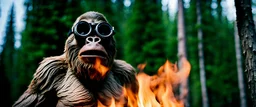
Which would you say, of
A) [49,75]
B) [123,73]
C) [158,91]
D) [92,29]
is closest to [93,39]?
[92,29]

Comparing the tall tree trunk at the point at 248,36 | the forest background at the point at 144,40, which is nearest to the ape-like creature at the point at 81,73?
the tall tree trunk at the point at 248,36

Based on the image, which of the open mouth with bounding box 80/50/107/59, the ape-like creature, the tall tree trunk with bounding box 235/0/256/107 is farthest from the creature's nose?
the tall tree trunk with bounding box 235/0/256/107

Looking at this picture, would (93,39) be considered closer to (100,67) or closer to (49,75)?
(100,67)

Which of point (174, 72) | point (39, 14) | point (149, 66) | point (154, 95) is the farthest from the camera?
point (149, 66)

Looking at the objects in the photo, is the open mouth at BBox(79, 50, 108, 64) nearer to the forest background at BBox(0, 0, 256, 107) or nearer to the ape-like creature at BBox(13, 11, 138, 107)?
the ape-like creature at BBox(13, 11, 138, 107)

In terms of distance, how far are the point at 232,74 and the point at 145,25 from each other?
869cm

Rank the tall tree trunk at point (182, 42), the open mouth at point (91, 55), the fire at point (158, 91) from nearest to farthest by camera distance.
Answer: the open mouth at point (91, 55) < the fire at point (158, 91) < the tall tree trunk at point (182, 42)

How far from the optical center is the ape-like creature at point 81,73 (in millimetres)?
3188

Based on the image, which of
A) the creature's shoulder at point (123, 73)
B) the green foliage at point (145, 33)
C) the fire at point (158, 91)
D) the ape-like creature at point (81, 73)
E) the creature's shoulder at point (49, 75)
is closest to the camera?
the ape-like creature at point (81, 73)

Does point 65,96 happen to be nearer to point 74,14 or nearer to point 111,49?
point 111,49

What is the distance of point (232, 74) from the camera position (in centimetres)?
2561

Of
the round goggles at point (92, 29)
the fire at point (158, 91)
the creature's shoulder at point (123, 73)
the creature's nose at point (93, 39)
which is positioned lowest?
the fire at point (158, 91)

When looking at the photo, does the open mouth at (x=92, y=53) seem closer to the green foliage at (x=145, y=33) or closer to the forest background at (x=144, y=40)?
the forest background at (x=144, y=40)

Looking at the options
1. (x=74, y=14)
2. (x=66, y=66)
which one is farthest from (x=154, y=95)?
(x=74, y=14)
